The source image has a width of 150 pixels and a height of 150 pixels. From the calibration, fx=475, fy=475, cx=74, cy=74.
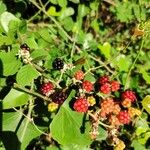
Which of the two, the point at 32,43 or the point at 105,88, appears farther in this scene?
the point at 32,43

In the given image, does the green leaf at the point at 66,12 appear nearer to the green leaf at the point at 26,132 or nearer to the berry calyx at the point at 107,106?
the green leaf at the point at 26,132

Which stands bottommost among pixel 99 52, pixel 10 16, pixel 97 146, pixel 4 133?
pixel 97 146

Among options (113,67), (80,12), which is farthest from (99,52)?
(80,12)

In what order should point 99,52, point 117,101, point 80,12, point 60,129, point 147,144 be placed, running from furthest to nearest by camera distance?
1. point 80,12
2. point 99,52
3. point 147,144
4. point 117,101
5. point 60,129

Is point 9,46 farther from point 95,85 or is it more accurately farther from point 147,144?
point 147,144

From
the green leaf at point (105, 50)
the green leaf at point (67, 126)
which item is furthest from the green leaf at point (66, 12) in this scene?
the green leaf at point (67, 126)

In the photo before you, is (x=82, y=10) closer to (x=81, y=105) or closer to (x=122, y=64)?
(x=122, y=64)

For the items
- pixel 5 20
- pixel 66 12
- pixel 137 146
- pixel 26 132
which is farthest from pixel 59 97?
pixel 66 12
